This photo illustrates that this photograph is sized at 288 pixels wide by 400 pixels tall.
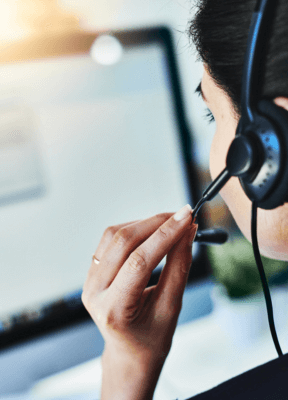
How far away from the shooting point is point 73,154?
0.59 m

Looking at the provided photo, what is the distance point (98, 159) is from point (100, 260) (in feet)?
0.72

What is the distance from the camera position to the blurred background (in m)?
0.55

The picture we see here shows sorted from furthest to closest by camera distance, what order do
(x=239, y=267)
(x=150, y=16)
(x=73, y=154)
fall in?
(x=150, y=16), (x=239, y=267), (x=73, y=154)

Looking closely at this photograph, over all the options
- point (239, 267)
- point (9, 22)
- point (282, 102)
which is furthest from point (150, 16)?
point (282, 102)

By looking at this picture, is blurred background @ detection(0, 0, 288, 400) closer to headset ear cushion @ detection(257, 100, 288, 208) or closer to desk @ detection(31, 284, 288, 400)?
desk @ detection(31, 284, 288, 400)

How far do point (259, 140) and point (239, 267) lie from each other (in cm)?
50

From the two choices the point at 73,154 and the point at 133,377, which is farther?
the point at 73,154

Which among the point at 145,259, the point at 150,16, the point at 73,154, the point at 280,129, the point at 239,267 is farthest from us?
the point at 150,16

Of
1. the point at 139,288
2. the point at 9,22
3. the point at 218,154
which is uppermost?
the point at 9,22

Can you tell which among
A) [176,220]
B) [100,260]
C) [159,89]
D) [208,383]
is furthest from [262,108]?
[208,383]

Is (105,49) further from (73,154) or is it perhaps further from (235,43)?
(235,43)

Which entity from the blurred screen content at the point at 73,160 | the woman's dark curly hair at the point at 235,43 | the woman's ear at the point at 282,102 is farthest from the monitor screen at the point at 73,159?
the woman's ear at the point at 282,102

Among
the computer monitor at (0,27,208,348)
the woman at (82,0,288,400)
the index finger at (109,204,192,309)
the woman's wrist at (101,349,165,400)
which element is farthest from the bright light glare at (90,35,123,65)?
the woman's wrist at (101,349,165,400)

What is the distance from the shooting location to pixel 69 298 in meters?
0.60
